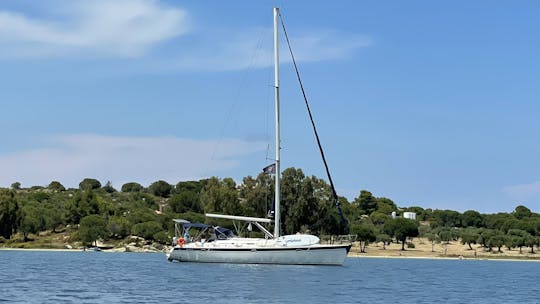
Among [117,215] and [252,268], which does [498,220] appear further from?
[252,268]

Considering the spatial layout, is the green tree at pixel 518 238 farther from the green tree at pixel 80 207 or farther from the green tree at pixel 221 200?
the green tree at pixel 80 207

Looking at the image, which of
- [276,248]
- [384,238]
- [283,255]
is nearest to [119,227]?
[384,238]

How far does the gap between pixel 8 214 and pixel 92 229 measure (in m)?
17.3

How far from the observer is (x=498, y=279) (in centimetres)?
8425

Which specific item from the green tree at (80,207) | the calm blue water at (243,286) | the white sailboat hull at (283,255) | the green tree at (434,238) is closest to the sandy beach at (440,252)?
the green tree at (434,238)

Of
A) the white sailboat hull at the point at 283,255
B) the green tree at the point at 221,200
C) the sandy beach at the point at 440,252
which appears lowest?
the white sailboat hull at the point at 283,255

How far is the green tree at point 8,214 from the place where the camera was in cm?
15288

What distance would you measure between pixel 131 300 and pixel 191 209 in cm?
13639

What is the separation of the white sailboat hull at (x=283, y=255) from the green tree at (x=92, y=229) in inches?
2683

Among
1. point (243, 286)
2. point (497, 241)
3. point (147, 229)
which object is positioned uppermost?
point (147, 229)

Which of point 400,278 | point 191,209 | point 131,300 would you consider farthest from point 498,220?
point 131,300

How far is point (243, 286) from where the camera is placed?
193 ft

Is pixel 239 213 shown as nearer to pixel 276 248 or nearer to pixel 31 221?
pixel 31 221

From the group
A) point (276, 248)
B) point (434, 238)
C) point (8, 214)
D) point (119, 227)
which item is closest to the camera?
point (276, 248)
